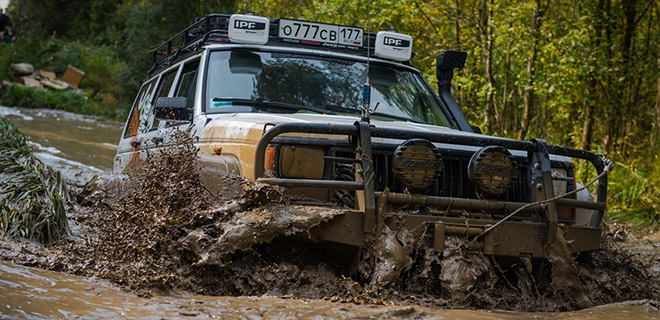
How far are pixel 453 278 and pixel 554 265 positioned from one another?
0.72 meters

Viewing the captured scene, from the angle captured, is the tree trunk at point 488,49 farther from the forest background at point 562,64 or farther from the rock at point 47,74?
the rock at point 47,74

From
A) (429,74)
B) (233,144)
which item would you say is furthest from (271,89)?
(429,74)

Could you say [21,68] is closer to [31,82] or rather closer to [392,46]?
[31,82]

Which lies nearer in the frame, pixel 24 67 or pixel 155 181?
pixel 155 181

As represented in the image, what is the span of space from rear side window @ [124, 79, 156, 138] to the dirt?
2819mm

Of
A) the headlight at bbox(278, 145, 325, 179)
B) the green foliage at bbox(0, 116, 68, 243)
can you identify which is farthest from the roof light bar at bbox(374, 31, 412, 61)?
the green foliage at bbox(0, 116, 68, 243)

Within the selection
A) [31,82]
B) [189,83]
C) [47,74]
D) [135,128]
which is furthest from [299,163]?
[47,74]

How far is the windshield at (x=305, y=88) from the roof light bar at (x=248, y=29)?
0.15m

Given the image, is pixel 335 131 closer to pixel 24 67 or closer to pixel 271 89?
A: pixel 271 89

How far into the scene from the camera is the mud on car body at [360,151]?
396 centimetres

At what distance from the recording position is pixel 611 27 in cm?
1170

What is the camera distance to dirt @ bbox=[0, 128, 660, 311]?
150 inches

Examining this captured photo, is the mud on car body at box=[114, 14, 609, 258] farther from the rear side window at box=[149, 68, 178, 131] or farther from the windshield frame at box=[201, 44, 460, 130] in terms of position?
the rear side window at box=[149, 68, 178, 131]

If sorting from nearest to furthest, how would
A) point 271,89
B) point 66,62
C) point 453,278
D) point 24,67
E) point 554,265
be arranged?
point 453,278 → point 554,265 → point 271,89 → point 24,67 → point 66,62
